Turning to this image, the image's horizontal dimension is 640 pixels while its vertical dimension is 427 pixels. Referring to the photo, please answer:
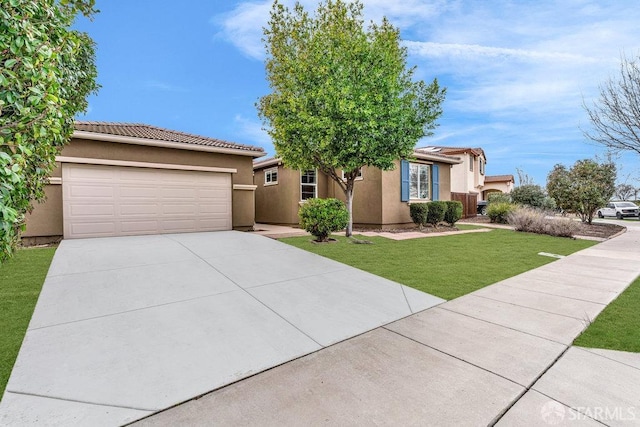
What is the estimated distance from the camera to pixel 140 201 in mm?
10453

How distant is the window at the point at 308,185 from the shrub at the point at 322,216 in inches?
227

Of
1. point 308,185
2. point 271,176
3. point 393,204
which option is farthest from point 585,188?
point 271,176

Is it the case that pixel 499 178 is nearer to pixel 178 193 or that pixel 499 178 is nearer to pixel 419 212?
pixel 419 212

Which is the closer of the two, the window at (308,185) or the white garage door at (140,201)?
the white garage door at (140,201)

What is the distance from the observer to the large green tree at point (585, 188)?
16.0 metres

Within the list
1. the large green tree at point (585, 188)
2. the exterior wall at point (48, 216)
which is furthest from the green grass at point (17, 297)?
the large green tree at point (585, 188)

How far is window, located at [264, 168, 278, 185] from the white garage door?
14.9ft

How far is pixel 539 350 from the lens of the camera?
10.0ft

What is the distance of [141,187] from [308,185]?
7.53m

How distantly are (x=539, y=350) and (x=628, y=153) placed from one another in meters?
13.2

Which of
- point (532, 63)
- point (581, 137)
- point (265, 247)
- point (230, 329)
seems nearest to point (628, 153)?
point (581, 137)

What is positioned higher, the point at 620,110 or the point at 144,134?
the point at 620,110

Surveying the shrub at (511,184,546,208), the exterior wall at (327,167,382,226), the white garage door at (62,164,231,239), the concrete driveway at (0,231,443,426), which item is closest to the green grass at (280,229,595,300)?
the concrete driveway at (0,231,443,426)

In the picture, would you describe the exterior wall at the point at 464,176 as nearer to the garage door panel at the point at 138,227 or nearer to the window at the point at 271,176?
the window at the point at 271,176
